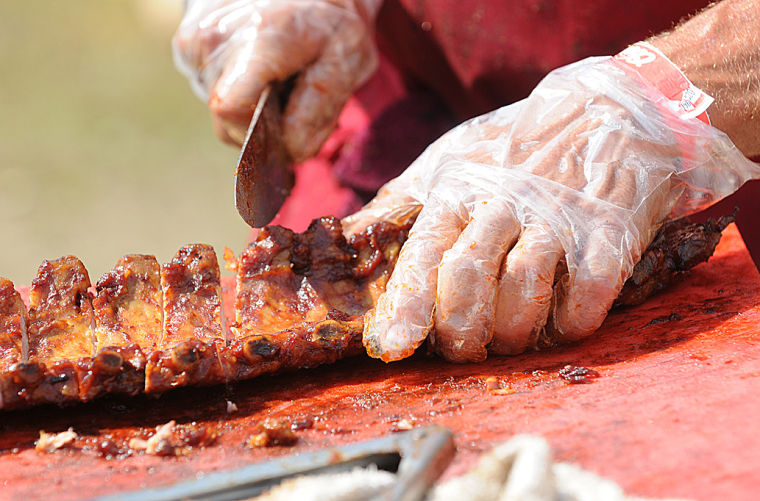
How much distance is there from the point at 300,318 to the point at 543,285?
2.78 ft

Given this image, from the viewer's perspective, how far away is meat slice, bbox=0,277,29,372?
2.04 metres

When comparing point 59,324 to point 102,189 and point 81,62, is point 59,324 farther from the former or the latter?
point 81,62

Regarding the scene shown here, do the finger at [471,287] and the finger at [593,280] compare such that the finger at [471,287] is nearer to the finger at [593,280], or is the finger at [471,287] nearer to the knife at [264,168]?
the finger at [593,280]

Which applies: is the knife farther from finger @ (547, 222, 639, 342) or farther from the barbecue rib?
finger @ (547, 222, 639, 342)

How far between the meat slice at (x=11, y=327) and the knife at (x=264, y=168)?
2.78ft

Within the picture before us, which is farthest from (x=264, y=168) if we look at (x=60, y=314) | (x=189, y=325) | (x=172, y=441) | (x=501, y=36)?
(x=501, y=36)

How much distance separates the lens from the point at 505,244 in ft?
6.95

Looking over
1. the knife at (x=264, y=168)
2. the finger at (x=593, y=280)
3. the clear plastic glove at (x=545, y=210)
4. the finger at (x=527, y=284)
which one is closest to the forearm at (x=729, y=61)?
the clear plastic glove at (x=545, y=210)

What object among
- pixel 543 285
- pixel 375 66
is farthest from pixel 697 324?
pixel 375 66

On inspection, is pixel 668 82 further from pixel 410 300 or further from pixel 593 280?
pixel 410 300

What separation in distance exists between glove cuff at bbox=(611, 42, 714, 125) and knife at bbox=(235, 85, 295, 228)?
1542 mm

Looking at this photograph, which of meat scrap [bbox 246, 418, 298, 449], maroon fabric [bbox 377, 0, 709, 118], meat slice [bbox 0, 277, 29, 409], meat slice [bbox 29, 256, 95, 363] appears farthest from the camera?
maroon fabric [bbox 377, 0, 709, 118]

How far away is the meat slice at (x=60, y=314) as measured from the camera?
83.5 inches

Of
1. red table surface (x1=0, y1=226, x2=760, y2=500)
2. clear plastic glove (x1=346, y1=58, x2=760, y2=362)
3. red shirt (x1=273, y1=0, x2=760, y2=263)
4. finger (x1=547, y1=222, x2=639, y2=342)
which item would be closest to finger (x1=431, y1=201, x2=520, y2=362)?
clear plastic glove (x1=346, y1=58, x2=760, y2=362)
